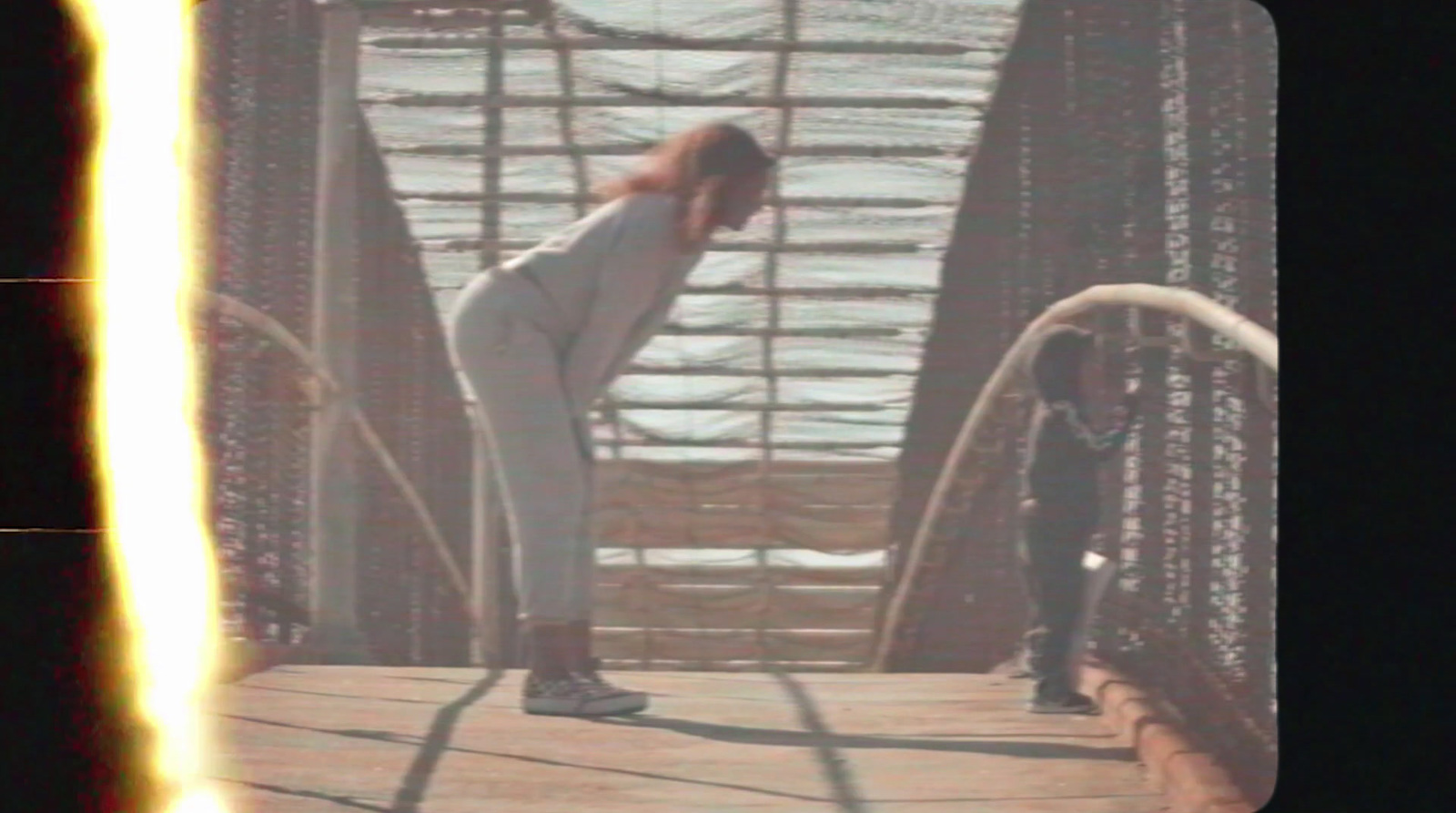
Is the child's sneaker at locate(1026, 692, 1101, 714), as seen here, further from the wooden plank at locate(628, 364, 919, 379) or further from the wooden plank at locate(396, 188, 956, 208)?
the wooden plank at locate(396, 188, 956, 208)

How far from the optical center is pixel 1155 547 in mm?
1952

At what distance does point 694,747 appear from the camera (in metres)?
1.93

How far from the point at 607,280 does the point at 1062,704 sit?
0.69 meters

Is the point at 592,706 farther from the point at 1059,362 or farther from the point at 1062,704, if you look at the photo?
the point at 1059,362

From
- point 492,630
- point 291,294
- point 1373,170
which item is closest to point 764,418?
point 492,630

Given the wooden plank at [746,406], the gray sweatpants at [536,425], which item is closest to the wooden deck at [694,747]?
the gray sweatpants at [536,425]

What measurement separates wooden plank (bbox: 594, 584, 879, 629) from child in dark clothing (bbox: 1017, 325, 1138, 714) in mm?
187

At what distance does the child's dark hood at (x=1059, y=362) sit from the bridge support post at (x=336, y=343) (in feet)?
2.48

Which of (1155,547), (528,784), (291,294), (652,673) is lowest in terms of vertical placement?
(528,784)

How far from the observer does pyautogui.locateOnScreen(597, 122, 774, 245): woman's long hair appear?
6.22ft

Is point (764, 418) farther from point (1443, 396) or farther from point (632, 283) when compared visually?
point (1443, 396)

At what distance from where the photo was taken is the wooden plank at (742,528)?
1.92 meters

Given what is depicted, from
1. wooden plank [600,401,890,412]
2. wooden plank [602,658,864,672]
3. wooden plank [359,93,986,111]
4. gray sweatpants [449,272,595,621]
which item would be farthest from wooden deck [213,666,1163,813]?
wooden plank [359,93,986,111]

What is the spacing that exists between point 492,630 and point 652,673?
0.19 metres
